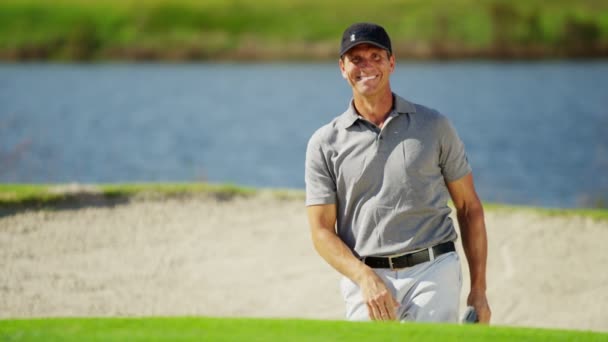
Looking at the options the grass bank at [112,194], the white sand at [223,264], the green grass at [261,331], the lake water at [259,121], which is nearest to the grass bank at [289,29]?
the lake water at [259,121]

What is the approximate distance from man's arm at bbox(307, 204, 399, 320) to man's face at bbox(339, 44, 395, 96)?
61cm

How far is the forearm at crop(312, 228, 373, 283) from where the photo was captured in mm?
4234

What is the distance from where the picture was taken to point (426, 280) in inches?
170

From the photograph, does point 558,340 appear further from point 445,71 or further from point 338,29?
point 338,29

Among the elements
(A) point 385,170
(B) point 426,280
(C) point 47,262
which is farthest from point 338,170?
(C) point 47,262

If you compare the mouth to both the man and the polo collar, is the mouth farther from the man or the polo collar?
the polo collar

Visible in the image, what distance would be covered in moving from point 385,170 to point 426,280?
0.57 meters

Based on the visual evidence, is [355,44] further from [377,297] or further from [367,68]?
[377,297]

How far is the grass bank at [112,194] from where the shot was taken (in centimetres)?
932

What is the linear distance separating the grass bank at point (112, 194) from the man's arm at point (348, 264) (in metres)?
5.66

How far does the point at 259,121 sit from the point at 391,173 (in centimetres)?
3258

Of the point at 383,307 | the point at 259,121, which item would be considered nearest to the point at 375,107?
the point at 383,307

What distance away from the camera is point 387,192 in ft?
14.1

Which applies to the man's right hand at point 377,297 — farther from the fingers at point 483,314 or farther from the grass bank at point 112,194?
the grass bank at point 112,194
